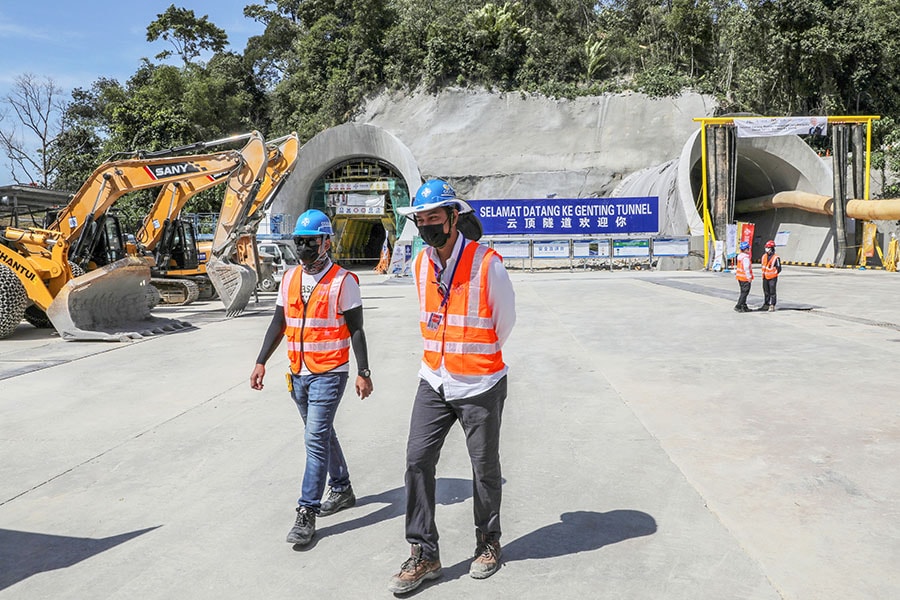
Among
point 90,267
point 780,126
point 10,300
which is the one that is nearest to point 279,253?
point 90,267

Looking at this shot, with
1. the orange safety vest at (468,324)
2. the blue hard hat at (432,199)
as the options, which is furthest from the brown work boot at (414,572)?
the blue hard hat at (432,199)

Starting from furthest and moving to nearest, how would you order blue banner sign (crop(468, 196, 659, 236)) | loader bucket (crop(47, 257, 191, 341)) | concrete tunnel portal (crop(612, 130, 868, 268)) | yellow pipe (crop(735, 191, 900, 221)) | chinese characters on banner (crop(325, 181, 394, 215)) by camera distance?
chinese characters on banner (crop(325, 181, 394, 215)) < blue banner sign (crop(468, 196, 659, 236)) < concrete tunnel portal (crop(612, 130, 868, 268)) < yellow pipe (crop(735, 191, 900, 221)) < loader bucket (crop(47, 257, 191, 341))

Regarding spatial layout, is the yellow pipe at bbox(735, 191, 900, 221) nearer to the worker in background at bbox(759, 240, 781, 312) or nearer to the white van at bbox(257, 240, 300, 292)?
the worker in background at bbox(759, 240, 781, 312)

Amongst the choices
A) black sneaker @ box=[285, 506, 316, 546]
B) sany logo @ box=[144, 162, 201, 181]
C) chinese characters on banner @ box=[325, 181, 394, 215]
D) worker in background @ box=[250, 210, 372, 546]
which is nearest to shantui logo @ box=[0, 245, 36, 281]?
sany logo @ box=[144, 162, 201, 181]

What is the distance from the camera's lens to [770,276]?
42.1ft

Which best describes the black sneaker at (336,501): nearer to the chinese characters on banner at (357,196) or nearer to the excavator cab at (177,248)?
the excavator cab at (177,248)

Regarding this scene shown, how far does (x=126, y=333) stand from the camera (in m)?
11.6

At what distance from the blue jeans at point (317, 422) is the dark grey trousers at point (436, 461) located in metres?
0.68

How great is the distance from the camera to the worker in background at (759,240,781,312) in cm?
1284

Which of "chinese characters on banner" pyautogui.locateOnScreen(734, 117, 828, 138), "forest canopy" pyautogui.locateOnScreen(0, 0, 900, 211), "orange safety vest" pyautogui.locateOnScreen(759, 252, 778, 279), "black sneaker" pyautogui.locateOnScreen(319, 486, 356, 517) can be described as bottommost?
"black sneaker" pyautogui.locateOnScreen(319, 486, 356, 517)

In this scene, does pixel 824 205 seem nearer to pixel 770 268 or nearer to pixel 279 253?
pixel 770 268

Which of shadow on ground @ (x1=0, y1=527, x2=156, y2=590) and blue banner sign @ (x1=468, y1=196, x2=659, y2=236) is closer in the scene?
shadow on ground @ (x1=0, y1=527, x2=156, y2=590)

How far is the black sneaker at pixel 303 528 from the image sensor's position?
11.6ft

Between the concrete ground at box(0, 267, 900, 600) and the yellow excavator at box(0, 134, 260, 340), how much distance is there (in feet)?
9.27
